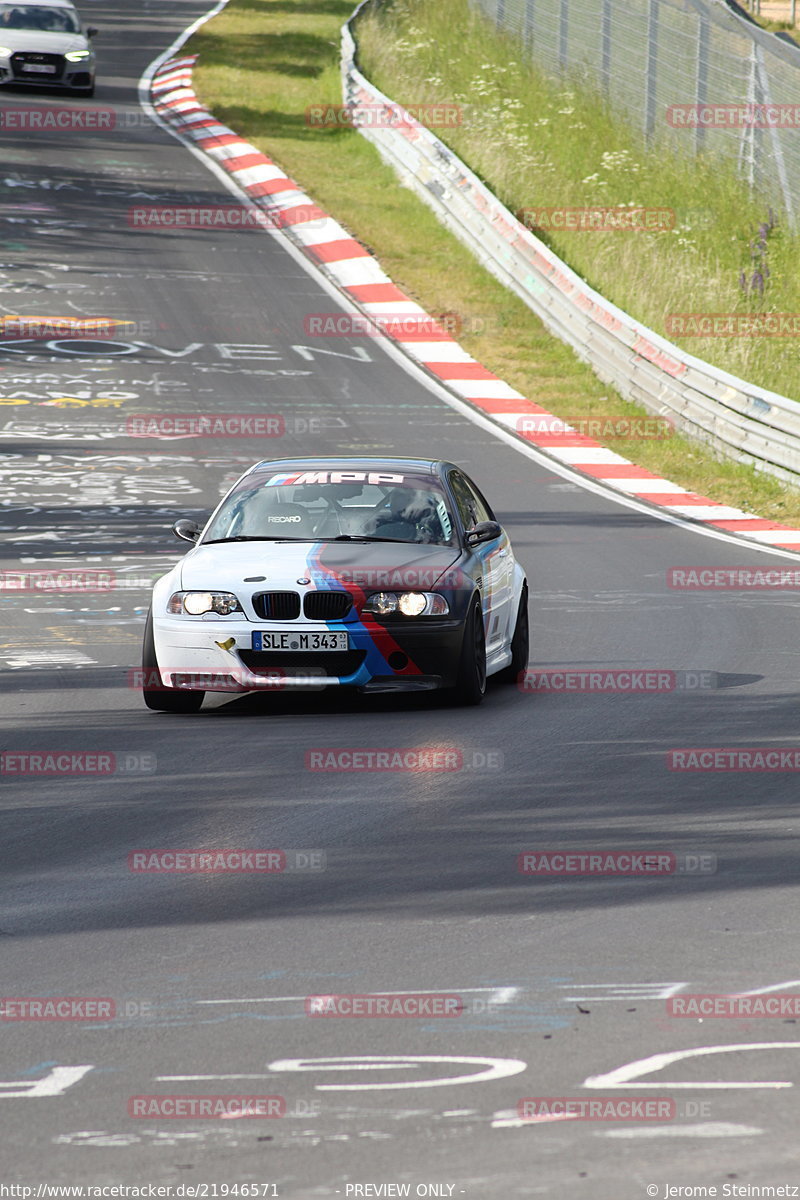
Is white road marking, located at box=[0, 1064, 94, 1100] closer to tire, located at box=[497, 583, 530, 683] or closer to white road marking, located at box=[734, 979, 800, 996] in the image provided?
white road marking, located at box=[734, 979, 800, 996]

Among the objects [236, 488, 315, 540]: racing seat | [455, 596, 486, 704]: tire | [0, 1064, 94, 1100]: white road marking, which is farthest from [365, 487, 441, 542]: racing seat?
[0, 1064, 94, 1100]: white road marking

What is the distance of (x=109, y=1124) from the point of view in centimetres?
437

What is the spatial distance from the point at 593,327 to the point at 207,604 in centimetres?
1472

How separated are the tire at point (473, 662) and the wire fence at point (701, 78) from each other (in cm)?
1700

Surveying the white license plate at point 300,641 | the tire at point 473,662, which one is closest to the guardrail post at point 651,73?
the tire at point 473,662

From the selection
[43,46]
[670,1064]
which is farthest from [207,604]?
[43,46]

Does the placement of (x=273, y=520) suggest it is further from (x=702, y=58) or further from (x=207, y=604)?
(x=702, y=58)

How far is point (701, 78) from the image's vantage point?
27.3m

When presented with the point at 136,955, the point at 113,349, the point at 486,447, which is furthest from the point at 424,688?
the point at 113,349

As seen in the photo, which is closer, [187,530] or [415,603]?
[415,603]

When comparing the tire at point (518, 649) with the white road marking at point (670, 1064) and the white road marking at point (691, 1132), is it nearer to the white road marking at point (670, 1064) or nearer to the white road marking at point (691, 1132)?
the white road marking at point (670, 1064)

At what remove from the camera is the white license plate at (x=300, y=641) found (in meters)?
9.64

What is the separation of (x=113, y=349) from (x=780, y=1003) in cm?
2000

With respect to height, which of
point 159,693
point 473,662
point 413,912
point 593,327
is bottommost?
point 593,327
